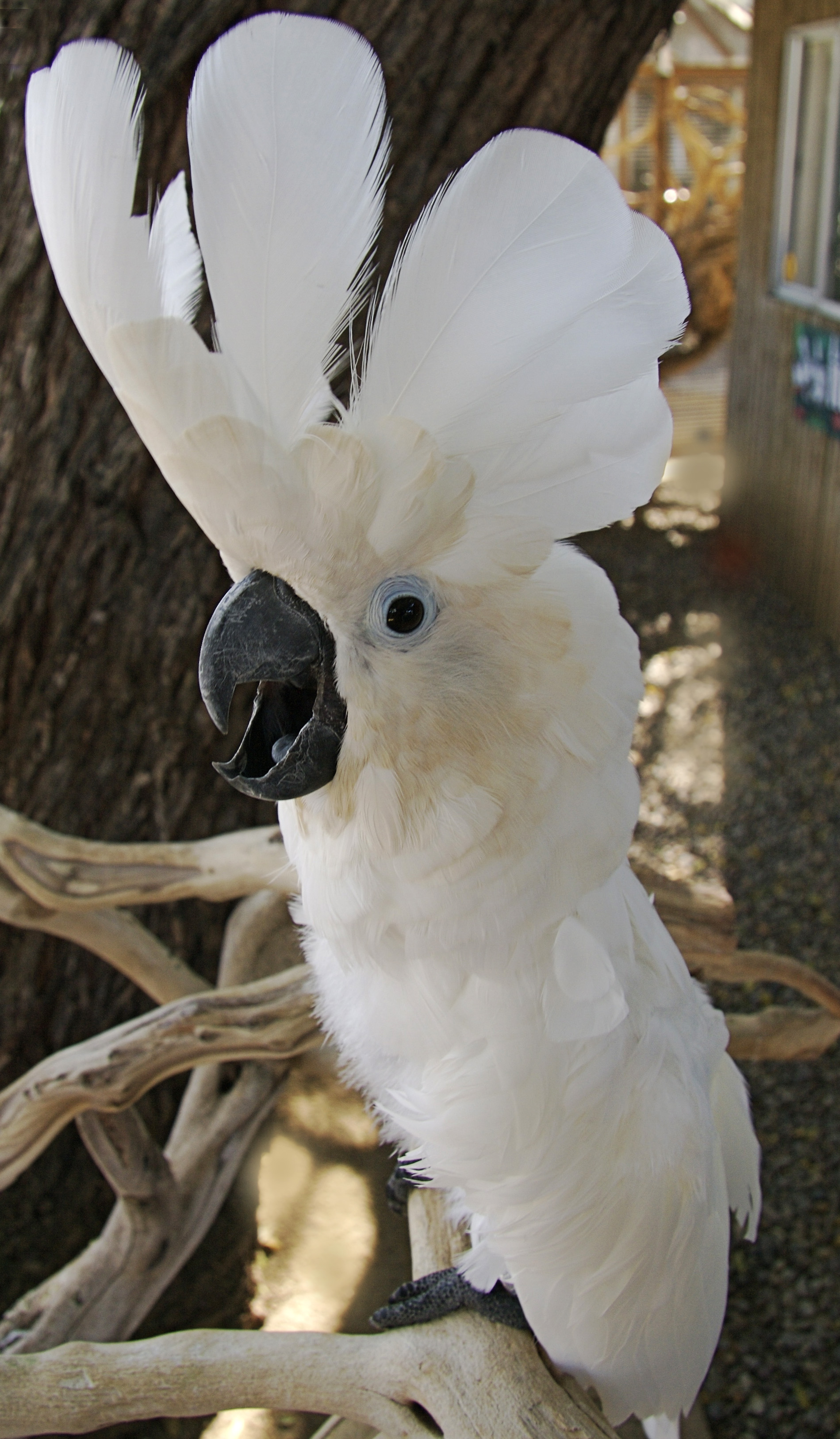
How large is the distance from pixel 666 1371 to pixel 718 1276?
0.41ft

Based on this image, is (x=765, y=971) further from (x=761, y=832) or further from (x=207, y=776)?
(x=761, y=832)

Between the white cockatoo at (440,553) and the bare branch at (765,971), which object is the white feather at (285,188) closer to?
the white cockatoo at (440,553)

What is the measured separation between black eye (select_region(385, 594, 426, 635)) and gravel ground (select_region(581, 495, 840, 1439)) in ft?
5.57

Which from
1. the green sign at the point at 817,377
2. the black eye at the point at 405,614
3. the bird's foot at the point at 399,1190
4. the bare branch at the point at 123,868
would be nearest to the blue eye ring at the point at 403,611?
the black eye at the point at 405,614

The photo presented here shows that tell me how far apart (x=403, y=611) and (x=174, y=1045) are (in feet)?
2.93

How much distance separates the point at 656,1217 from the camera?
42.7 inches

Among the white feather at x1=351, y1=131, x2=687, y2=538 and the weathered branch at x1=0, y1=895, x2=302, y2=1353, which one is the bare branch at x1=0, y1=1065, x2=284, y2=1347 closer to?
the weathered branch at x1=0, y1=895, x2=302, y2=1353

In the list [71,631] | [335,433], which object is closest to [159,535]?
[71,631]

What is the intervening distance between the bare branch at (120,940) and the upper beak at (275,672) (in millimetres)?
970

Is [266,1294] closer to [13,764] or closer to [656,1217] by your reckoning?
[13,764]

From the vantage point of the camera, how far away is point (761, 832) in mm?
3473

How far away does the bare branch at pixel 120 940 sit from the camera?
177cm

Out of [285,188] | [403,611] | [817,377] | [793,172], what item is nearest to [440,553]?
[403,611]

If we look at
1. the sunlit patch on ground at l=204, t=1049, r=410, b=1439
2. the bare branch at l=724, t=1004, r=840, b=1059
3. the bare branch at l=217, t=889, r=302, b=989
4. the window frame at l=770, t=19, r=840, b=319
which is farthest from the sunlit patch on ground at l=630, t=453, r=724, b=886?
the window frame at l=770, t=19, r=840, b=319
